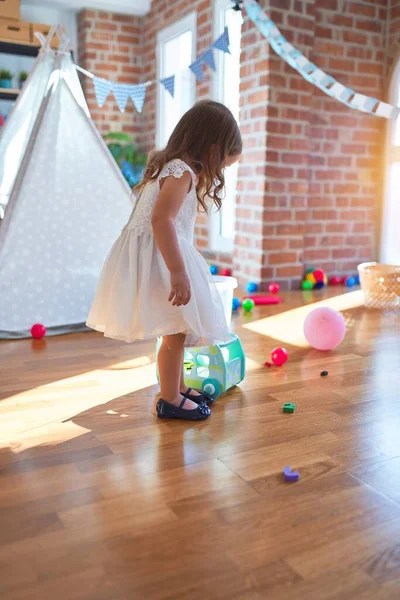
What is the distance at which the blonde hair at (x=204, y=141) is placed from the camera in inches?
61.7

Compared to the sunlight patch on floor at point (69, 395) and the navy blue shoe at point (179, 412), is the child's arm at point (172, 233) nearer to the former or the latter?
the navy blue shoe at point (179, 412)

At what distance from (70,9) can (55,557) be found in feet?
16.2

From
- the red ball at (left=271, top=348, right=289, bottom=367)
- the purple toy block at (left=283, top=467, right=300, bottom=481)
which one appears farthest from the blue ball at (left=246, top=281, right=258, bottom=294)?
the purple toy block at (left=283, top=467, right=300, bottom=481)

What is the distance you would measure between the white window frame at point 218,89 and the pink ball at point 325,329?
1.74 metres

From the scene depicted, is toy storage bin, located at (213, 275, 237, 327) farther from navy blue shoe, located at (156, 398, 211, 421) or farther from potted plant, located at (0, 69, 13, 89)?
potted plant, located at (0, 69, 13, 89)

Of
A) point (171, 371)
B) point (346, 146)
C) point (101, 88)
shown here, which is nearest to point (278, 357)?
point (171, 371)

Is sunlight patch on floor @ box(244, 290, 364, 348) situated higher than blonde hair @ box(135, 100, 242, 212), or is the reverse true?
blonde hair @ box(135, 100, 242, 212)

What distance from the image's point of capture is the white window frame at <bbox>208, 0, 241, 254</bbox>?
4039mm

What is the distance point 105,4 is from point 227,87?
56.6 inches

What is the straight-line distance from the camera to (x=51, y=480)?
49.3 inches

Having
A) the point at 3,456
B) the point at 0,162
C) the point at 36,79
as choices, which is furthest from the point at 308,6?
the point at 3,456

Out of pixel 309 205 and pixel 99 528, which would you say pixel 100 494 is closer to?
pixel 99 528

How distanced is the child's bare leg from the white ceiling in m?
4.01

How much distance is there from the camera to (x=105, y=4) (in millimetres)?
4801
